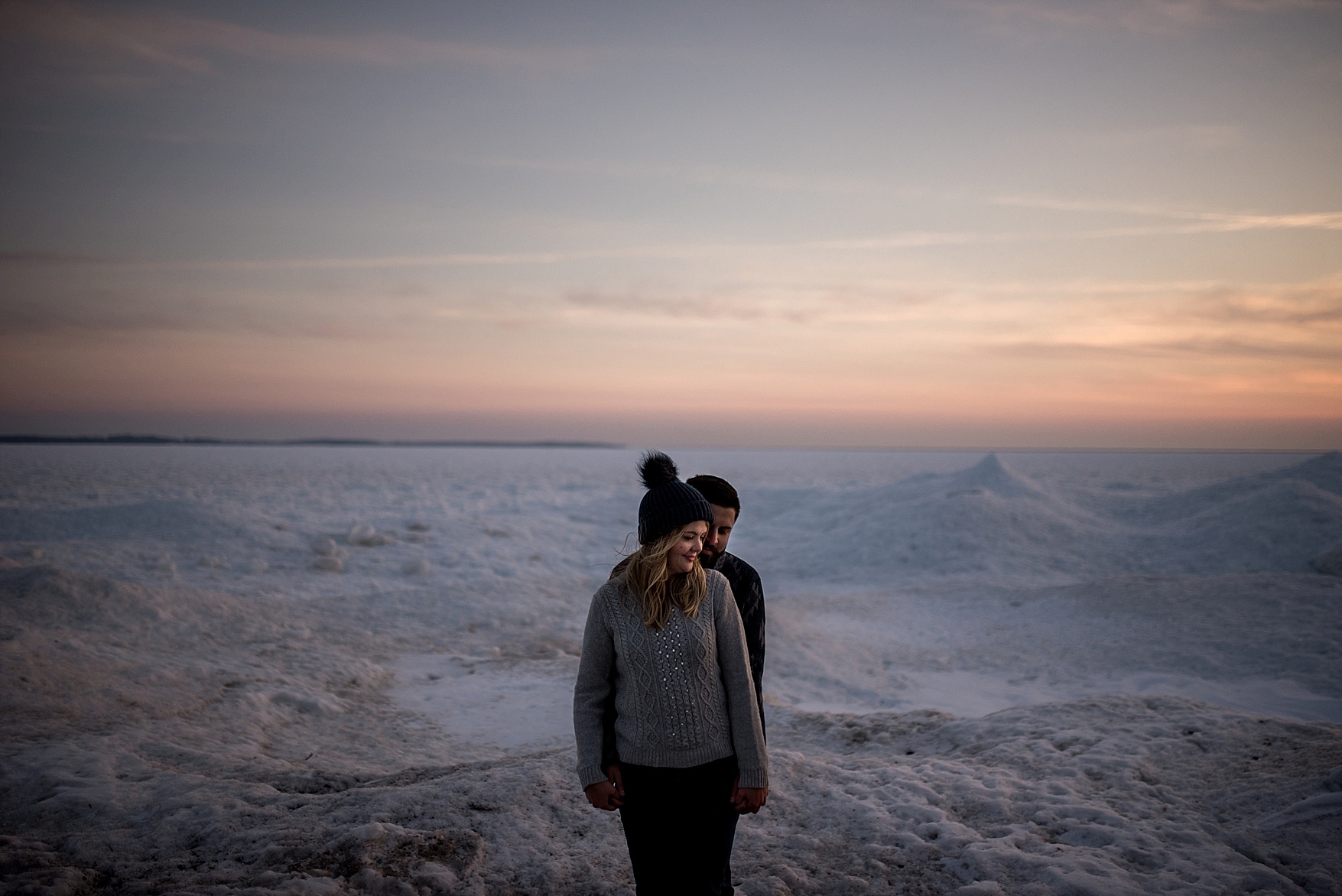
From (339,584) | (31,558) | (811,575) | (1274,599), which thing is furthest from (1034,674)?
(31,558)

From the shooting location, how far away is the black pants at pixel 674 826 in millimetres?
2676

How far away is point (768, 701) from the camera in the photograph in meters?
8.74

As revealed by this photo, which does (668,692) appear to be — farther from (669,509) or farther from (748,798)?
(669,509)

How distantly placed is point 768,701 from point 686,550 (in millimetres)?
6677

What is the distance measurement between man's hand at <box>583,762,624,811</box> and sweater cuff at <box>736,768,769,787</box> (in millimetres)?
436

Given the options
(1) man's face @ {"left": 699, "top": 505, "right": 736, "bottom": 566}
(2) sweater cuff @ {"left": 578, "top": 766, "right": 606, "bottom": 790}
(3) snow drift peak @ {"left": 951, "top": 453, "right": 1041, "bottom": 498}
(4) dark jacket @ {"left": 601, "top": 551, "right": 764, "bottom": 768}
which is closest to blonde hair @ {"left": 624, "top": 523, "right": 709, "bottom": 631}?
(1) man's face @ {"left": 699, "top": 505, "right": 736, "bottom": 566}

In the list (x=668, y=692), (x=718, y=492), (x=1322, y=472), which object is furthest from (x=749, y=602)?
(x=1322, y=472)

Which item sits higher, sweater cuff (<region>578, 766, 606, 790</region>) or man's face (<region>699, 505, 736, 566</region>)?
man's face (<region>699, 505, 736, 566</region>)

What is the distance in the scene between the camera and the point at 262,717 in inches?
283

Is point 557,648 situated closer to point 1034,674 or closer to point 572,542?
point 1034,674

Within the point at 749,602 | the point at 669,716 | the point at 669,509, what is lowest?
the point at 669,716

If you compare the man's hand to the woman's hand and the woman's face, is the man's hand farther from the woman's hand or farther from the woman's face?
the woman's face

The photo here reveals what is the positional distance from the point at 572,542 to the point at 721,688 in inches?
865

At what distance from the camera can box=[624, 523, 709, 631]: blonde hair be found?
268 cm
